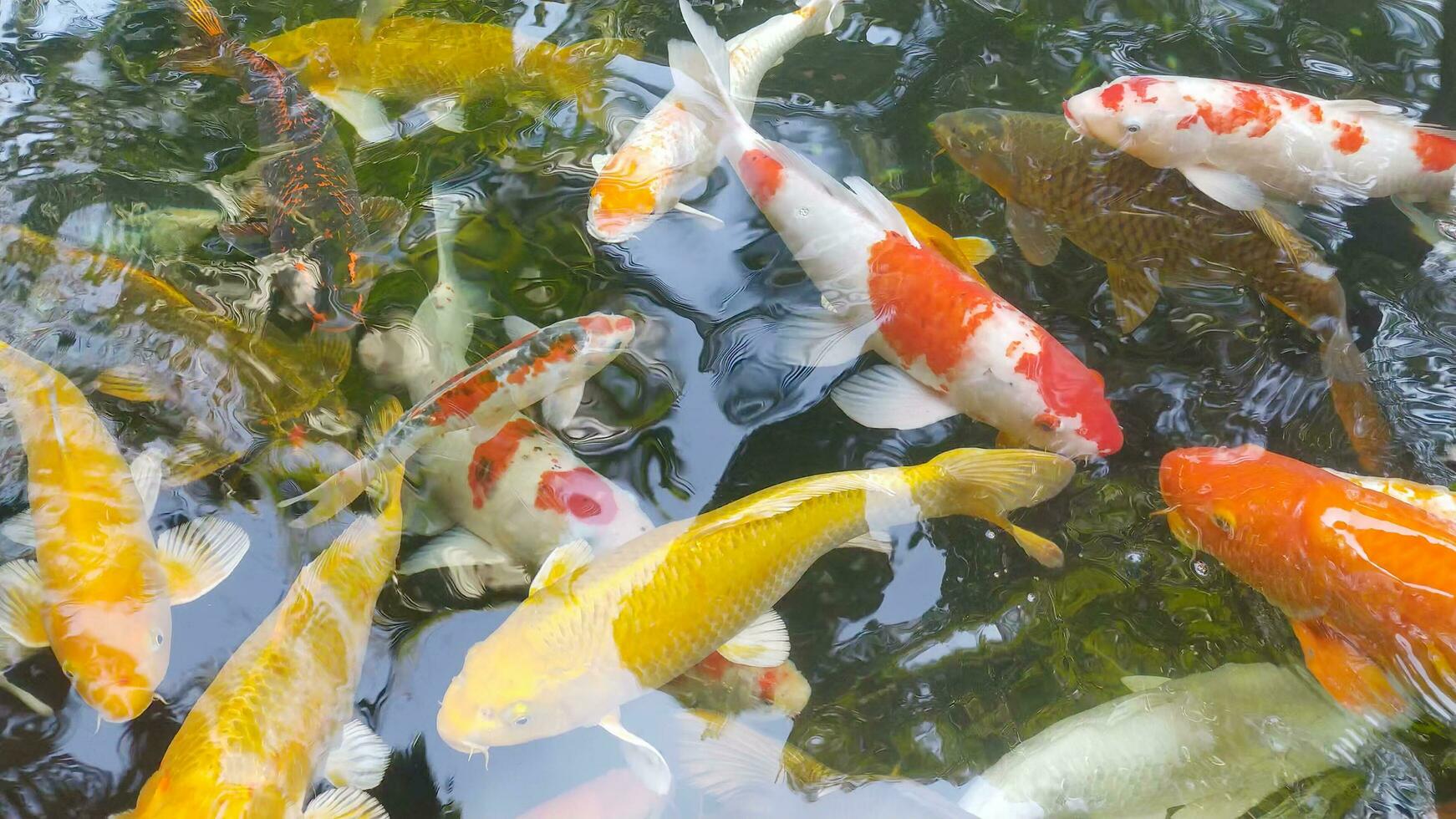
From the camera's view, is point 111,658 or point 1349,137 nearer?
point 111,658

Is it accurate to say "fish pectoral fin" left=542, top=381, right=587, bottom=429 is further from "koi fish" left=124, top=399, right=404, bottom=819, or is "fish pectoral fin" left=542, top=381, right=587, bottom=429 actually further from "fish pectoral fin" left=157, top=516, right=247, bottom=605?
"fish pectoral fin" left=157, top=516, right=247, bottom=605

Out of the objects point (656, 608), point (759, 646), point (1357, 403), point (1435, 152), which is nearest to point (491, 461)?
point (656, 608)

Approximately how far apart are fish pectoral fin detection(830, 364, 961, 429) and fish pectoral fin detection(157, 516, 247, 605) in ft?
5.81

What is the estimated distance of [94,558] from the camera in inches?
88.5

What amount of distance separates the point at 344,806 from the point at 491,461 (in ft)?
3.12

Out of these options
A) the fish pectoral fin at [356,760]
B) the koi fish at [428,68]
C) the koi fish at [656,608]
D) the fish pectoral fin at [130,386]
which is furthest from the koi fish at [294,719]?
the koi fish at [428,68]

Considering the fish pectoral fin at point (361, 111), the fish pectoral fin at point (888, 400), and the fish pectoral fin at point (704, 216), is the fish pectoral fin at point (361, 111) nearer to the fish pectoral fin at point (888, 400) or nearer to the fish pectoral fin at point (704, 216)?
the fish pectoral fin at point (704, 216)

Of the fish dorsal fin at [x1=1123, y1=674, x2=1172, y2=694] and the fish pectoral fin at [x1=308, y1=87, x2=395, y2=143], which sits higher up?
the fish pectoral fin at [x1=308, y1=87, x2=395, y2=143]

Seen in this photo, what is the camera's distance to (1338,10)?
3766mm

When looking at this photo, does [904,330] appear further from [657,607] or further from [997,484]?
[657,607]

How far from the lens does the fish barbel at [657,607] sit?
2074 mm

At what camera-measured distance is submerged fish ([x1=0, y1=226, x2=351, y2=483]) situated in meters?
2.66

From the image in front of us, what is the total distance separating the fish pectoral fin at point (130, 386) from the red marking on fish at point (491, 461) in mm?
995

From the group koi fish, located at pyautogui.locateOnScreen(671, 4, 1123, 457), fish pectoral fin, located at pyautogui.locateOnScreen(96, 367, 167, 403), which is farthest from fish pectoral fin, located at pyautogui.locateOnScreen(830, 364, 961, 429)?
fish pectoral fin, located at pyautogui.locateOnScreen(96, 367, 167, 403)
